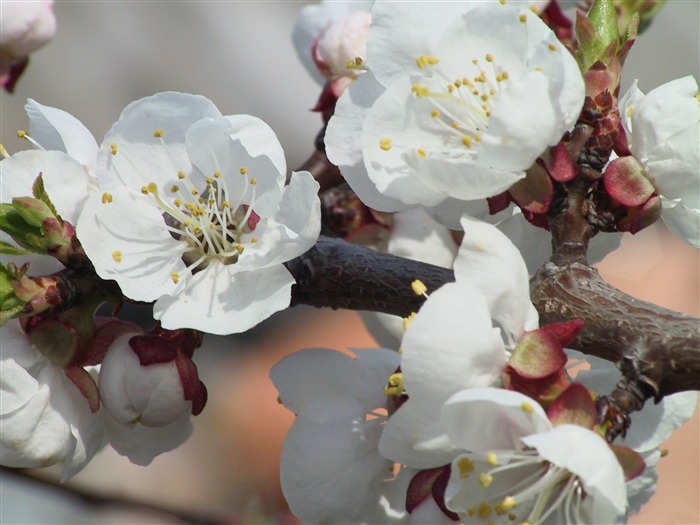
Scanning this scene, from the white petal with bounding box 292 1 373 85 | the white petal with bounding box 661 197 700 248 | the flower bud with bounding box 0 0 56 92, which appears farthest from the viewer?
the white petal with bounding box 292 1 373 85

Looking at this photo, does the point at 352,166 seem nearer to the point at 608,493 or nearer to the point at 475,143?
the point at 475,143

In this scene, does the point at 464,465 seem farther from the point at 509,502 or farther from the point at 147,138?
the point at 147,138

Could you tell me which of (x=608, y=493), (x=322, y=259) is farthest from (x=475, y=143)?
(x=608, y=493)

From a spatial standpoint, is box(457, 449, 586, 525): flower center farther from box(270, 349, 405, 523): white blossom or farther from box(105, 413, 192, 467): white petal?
box(105, 413, 192, 467): white petal

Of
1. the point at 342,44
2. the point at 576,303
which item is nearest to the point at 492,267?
the point at 576,303

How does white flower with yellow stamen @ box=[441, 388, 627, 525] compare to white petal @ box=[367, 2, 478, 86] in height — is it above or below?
below


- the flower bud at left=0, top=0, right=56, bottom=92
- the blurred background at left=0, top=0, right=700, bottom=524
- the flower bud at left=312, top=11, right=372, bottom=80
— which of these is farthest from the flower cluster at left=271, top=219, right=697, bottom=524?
the blurred background at left=0, top=0, right=700, bottom=524
